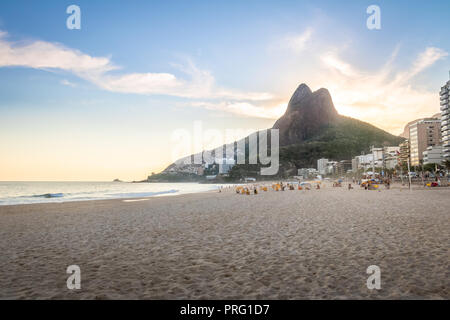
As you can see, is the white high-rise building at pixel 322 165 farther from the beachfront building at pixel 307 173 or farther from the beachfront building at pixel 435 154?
the beachfront building at pixel 435 154

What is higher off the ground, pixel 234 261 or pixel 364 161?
pixel 364 161

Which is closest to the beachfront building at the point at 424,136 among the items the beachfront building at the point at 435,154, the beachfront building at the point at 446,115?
the beachfront building at the point at 435,154

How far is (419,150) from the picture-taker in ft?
472

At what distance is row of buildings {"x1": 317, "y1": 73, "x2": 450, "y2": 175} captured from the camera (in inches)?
4518

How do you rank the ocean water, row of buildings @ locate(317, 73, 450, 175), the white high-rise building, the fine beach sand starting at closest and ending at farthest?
the fine beach sand
the ocean water
row of buildings @ locate(317, 73, 450, 175)
the white high-rise building

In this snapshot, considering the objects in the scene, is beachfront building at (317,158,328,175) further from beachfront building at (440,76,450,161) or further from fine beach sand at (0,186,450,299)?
fine beach sand at (0,186,450,299)

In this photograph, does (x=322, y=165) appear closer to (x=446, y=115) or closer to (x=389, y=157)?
(x=389, y=157)

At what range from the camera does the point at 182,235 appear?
9.71 meters

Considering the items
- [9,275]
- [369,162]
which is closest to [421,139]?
[369,162]

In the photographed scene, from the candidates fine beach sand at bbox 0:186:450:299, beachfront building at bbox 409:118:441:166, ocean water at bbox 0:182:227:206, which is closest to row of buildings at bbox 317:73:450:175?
beachfront building at bbox 409:118:441:166

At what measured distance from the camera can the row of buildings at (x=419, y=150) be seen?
11475 centimetres

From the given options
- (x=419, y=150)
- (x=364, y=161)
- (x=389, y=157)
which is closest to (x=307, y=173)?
(x=364, y=161)

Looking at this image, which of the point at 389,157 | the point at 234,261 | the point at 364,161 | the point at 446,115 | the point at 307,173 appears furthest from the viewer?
the point at 307,173
